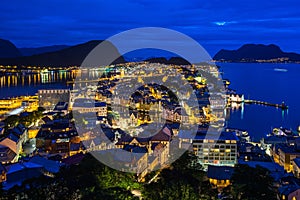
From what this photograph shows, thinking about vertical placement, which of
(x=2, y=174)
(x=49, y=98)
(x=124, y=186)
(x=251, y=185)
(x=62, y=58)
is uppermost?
(x=62, y=58)

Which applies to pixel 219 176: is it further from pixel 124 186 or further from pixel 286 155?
pixel 286 155

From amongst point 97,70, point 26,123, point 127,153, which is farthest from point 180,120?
point 97,70

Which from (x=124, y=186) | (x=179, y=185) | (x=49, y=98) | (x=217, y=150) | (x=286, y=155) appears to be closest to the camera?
(x=179, y=185)

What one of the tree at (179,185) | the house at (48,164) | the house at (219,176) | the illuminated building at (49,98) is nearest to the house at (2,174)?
the house at (48,164)

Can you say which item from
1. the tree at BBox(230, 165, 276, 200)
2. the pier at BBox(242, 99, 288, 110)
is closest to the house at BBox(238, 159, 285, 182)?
the tree at BBox(230, 165, 276, 200)

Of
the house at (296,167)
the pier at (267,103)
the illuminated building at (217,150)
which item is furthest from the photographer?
the pier at (267,103)

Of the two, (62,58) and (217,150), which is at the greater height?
(62,58)

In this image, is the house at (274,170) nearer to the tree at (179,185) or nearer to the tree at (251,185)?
the tree at (251,185)

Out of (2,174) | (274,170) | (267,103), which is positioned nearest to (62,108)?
(2,174)

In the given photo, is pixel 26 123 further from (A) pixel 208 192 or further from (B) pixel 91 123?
(A) pixel 208 192
